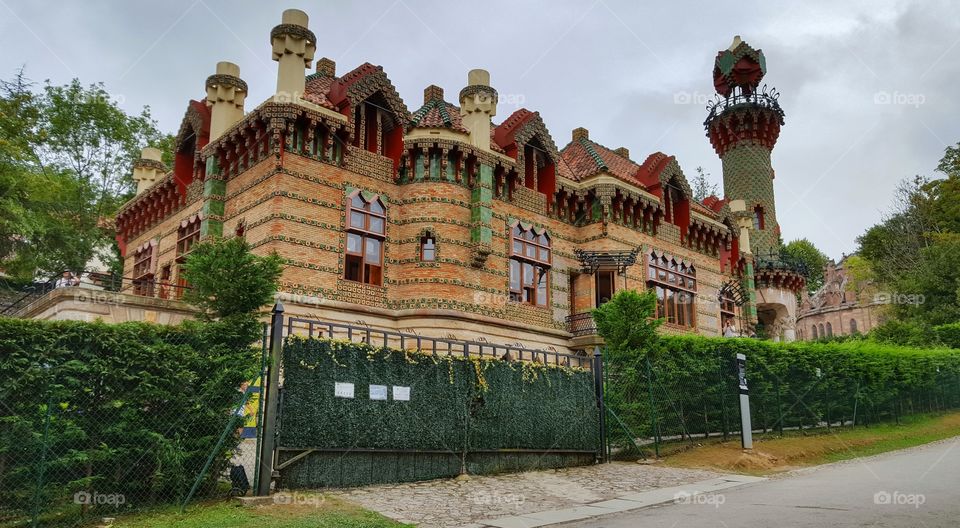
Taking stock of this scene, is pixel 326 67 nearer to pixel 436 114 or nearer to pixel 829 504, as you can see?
pixel 436 114

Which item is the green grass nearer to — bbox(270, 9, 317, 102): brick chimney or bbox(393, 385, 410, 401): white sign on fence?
bbox(393, 385, 410, 401): white sign on fence

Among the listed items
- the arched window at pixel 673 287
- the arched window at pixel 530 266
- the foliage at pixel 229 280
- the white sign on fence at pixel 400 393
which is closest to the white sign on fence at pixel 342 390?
the white sign on fence at pixel 400 393

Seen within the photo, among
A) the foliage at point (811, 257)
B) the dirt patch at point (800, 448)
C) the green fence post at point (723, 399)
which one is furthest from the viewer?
the foliage at point (811, 257)

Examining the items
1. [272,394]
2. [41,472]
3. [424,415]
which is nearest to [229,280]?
[272,394]

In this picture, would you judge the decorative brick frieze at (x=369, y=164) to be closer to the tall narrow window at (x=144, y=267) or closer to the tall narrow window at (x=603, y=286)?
the tall narrow window at (x=603, y=286)

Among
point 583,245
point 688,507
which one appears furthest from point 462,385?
point 583,245

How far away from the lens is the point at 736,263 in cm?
3148

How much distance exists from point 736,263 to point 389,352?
23.3m

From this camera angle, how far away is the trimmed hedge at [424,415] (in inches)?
428

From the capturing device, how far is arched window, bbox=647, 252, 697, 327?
2600 cm

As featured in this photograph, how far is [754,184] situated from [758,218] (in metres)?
1.86

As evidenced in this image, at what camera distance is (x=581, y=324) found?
23656 mm

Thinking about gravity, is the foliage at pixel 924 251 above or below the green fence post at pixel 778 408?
above

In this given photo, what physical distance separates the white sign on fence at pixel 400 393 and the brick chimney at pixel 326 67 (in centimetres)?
1472
